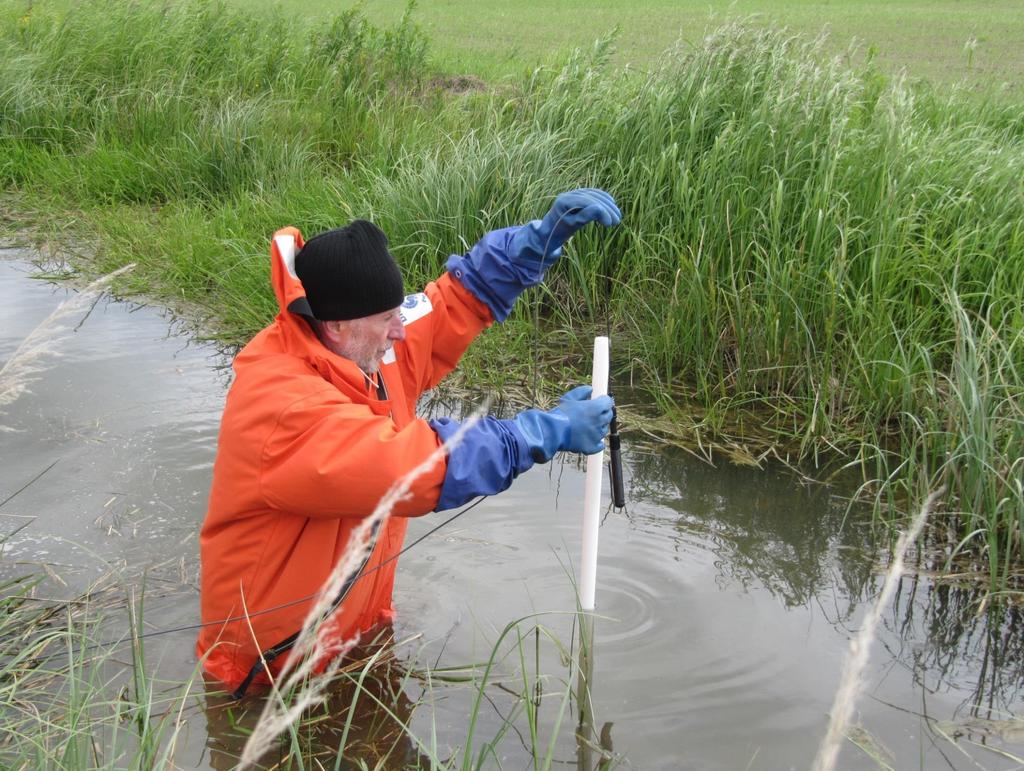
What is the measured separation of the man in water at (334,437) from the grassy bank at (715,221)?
1.67 m

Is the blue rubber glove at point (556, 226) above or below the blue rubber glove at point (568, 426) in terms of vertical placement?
above

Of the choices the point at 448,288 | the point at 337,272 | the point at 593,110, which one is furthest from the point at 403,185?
the point at 337,272

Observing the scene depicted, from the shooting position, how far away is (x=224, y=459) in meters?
2.76

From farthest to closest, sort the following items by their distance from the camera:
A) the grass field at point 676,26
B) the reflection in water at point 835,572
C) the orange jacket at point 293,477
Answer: the grass field at point 676,26, the reflection in water at point 835,572, the orange jacket at point 293,477

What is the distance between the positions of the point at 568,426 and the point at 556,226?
0.82 metres

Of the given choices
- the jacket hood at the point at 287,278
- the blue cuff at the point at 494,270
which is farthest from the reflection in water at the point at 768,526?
the jacket hood at the point at 287,278

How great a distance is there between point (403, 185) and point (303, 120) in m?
2.08

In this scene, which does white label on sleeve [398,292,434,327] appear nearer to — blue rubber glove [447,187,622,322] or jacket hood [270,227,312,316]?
blue rubber glove [447,187,622,322]

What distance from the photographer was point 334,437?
2523 millimetres

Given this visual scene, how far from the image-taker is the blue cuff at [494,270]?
11.0 ft

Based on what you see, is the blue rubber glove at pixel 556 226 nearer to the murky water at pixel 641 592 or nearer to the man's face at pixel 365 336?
the man's face at pixel 365 336

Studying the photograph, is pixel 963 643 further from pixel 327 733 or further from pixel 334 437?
pixel 334 437

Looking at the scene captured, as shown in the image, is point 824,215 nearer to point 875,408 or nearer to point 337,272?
point 875,408

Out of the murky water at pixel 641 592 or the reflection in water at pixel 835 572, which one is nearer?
the murky water at pixel 641 592
